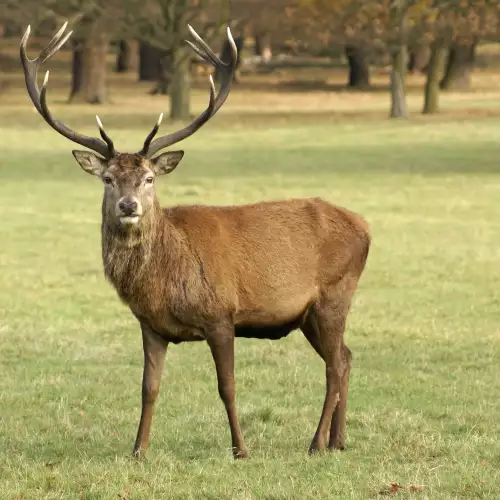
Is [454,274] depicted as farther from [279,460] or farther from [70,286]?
[279,460]

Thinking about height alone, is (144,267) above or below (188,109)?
above

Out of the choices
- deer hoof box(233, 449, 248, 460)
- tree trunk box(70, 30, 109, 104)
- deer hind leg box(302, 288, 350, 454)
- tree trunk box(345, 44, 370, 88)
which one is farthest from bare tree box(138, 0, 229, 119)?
deer hoof box(233, 449, 248, 460)

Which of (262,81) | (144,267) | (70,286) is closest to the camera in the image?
(144,267)

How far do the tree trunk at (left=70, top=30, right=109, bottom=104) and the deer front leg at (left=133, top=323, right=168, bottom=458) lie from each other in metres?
40.0

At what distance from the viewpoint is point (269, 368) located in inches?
425

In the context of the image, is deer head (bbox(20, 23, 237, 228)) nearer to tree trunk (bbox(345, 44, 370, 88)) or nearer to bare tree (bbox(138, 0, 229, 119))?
bare tree (bbox(138, 0, 229, 119))

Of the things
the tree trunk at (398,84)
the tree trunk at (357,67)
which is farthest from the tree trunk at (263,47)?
the tree trunk at (398,84)

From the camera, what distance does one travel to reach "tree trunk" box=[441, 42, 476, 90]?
53750mm

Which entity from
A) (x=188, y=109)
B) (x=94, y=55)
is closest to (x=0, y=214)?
(x=188, y=109)

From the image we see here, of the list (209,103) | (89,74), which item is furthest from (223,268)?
(89,74)

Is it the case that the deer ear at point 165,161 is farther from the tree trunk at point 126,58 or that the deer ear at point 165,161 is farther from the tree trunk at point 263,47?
the tree trunk at point 263,47

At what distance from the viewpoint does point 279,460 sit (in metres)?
7.48

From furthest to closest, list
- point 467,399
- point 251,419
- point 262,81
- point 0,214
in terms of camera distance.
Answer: point 262,81, point 0,214, point 467,399, point 251,419

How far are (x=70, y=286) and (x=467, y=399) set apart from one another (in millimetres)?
6240
